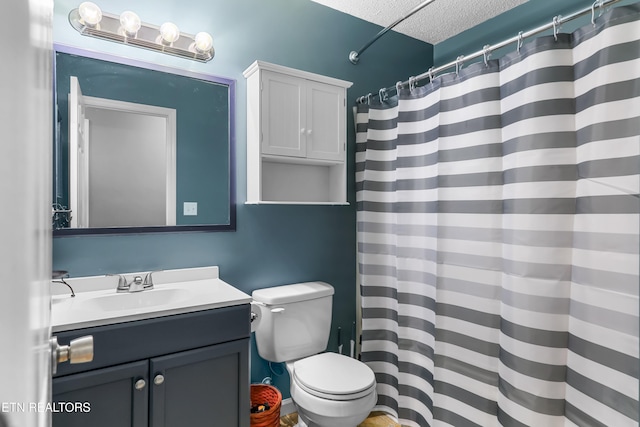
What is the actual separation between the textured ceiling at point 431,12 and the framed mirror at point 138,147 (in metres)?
1.01

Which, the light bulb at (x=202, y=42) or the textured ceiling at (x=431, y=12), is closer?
the light bulb at (x=202, y=42)

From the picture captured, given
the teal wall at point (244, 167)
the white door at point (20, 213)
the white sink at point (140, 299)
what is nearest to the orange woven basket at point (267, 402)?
the teal wall at point (244, 167)

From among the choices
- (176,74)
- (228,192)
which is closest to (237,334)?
(228,192)

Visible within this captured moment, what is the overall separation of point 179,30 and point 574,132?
72.0 inches

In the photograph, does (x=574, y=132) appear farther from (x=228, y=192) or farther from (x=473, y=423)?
(x=228, y=192)

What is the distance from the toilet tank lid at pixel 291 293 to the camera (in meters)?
1.82

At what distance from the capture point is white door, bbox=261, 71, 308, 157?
5.96 feet

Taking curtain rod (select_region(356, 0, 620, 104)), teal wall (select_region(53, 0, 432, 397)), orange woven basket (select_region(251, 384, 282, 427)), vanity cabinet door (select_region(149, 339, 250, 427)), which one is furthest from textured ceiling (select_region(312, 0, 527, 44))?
orange woven basket (select_region(251, 384, 282, 427))

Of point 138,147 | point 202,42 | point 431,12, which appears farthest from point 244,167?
point 431,12

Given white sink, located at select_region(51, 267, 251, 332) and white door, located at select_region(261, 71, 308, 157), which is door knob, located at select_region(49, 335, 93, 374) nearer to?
white sink, located at select_region(51, 267, 251, 332)

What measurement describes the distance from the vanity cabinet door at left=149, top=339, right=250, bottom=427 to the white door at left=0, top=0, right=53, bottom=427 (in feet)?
3.04

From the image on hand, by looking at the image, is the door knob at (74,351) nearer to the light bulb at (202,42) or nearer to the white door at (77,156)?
the white door at (77,156)

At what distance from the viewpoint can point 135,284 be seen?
5.21 ft

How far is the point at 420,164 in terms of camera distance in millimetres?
1879
